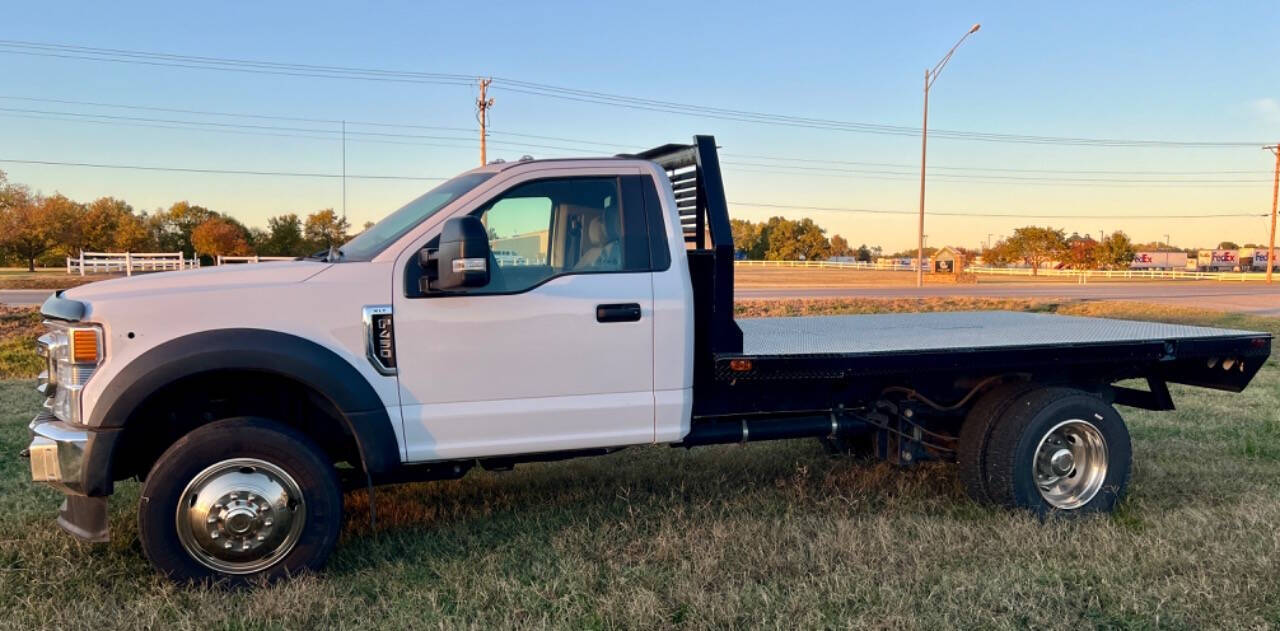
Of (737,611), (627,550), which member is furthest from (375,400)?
→ (737,611)

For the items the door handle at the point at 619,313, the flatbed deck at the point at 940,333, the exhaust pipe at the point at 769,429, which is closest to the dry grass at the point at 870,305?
the flatbed deck at the point at 940,333

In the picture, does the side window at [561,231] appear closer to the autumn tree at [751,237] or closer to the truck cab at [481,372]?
the truck cab at [481,372]

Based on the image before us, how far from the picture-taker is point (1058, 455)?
5.05 m

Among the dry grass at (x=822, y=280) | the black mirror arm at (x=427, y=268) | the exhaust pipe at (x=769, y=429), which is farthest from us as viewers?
the dry grass at (x=822, y=280)

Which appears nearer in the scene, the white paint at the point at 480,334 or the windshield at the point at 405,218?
the white paint at the point at 480,334

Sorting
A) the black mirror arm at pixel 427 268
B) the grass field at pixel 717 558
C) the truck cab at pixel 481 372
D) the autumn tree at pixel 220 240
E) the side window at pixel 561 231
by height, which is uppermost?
the autumn tree at pixel 220 240

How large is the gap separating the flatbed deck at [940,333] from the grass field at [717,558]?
93 centimetres

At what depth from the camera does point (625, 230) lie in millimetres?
4457

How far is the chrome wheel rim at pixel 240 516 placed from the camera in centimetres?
385

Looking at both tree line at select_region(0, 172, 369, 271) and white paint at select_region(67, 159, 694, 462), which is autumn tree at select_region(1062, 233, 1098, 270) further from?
white paint at select_region(67, 159, 694, 462)

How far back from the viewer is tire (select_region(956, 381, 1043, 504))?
5059 millimetres

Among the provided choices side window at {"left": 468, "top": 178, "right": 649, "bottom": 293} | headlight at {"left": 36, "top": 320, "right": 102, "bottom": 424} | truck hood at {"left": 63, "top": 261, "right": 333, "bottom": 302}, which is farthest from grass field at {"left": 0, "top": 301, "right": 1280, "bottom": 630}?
side window at {"left": 468, "top": 178, "right": 649, "bottom": 293}

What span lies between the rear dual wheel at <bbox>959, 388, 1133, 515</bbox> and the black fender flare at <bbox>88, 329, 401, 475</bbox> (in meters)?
3.21

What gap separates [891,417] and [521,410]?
2341 mm
